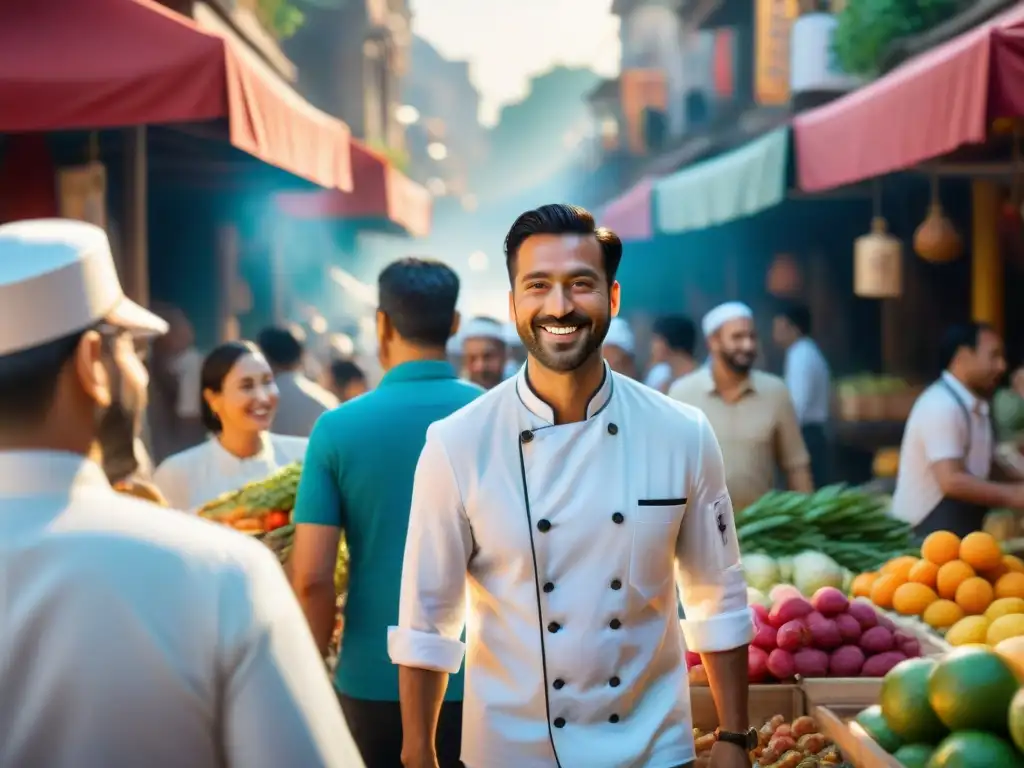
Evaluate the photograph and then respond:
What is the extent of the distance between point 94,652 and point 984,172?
9.90 meters

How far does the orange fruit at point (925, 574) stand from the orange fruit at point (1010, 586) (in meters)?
0.24

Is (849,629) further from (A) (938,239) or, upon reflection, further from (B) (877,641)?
(A) (938,239)

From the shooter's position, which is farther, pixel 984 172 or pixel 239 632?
pixel 984 172

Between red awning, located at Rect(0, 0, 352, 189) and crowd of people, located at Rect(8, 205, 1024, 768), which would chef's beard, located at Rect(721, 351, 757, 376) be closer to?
crowd of people, located at Rect(8, 205, 1024, 768)

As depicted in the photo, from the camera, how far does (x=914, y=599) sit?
18.1 ft

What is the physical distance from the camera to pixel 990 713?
3438mm

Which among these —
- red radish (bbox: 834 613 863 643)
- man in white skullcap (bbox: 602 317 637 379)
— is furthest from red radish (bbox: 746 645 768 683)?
man in white skullcap (bbox: 602 317 637 379)

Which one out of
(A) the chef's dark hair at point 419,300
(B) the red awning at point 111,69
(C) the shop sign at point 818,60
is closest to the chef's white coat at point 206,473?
(B) the red awning at point 111,69

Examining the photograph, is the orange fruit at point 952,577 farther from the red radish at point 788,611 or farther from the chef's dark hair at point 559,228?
the chef's dark hair at point 559,228

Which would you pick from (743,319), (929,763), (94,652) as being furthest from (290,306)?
(94,652)

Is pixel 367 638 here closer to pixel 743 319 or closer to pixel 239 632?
pixel 239 632

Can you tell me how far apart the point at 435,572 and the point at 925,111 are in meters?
4.51

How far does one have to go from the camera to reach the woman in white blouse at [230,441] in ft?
19.0

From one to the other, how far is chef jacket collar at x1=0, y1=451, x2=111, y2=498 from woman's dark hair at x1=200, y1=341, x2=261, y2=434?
4.27 m
